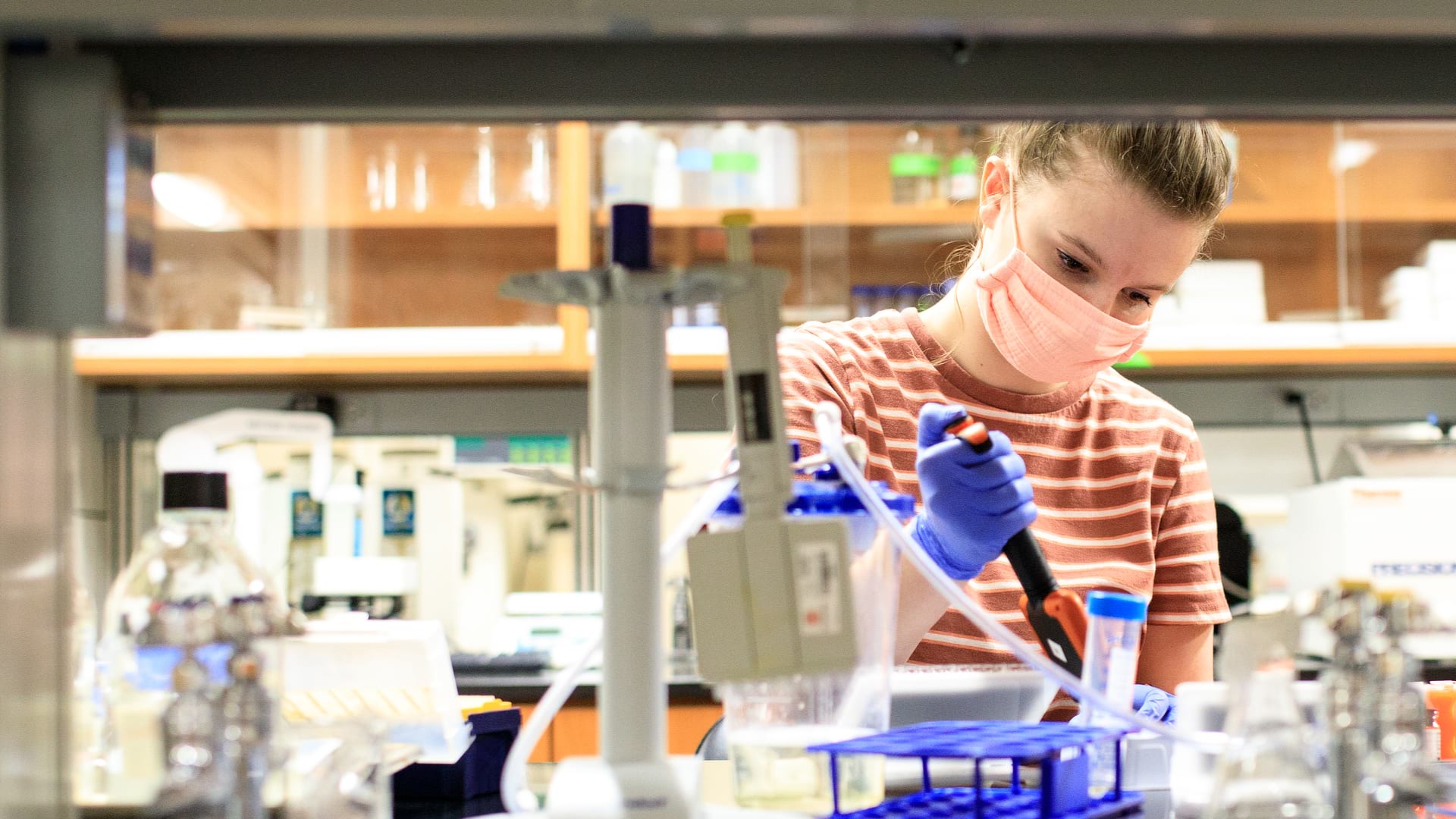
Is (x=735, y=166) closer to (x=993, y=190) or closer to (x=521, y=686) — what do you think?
(x=521, y=686)

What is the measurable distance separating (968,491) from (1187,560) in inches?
28.7

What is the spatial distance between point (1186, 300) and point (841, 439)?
2.93 metres

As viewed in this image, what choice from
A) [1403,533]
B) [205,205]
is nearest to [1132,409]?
[1403,533]

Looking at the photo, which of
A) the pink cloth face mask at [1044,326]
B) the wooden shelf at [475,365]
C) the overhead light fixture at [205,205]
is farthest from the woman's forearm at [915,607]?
the overhead light fixture at [205,205]

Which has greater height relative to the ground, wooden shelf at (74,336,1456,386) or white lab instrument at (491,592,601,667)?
wooden shelf at (74,336,1456,386)

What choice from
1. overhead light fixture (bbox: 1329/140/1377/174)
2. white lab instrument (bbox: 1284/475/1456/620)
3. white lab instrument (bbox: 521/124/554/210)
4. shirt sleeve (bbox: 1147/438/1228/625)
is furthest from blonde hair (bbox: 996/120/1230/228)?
overhead light fixture (bbox: 1329/140/1377/174)

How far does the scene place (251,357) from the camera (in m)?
3.37

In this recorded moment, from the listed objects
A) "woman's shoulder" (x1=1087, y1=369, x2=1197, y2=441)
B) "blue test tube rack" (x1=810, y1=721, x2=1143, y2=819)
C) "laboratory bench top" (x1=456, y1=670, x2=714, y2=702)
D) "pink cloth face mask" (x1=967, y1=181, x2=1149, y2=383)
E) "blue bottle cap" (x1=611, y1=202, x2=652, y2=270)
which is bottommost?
"laboratory bench top" (x1=456, y1=670, x2=714, y2=702)

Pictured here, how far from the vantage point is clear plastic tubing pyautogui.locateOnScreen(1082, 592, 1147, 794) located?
0.80m

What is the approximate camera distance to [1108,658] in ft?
2.75

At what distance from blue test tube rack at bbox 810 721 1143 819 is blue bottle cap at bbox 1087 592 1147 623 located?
0.07 metres

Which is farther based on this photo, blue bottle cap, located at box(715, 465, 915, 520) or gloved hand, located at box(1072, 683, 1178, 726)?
gloved hand, located at box(1072, 683, 1178, 726)

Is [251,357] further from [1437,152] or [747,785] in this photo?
[1437,152]

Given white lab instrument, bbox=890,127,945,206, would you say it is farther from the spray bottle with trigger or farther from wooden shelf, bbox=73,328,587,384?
the spray bottle with trigger
